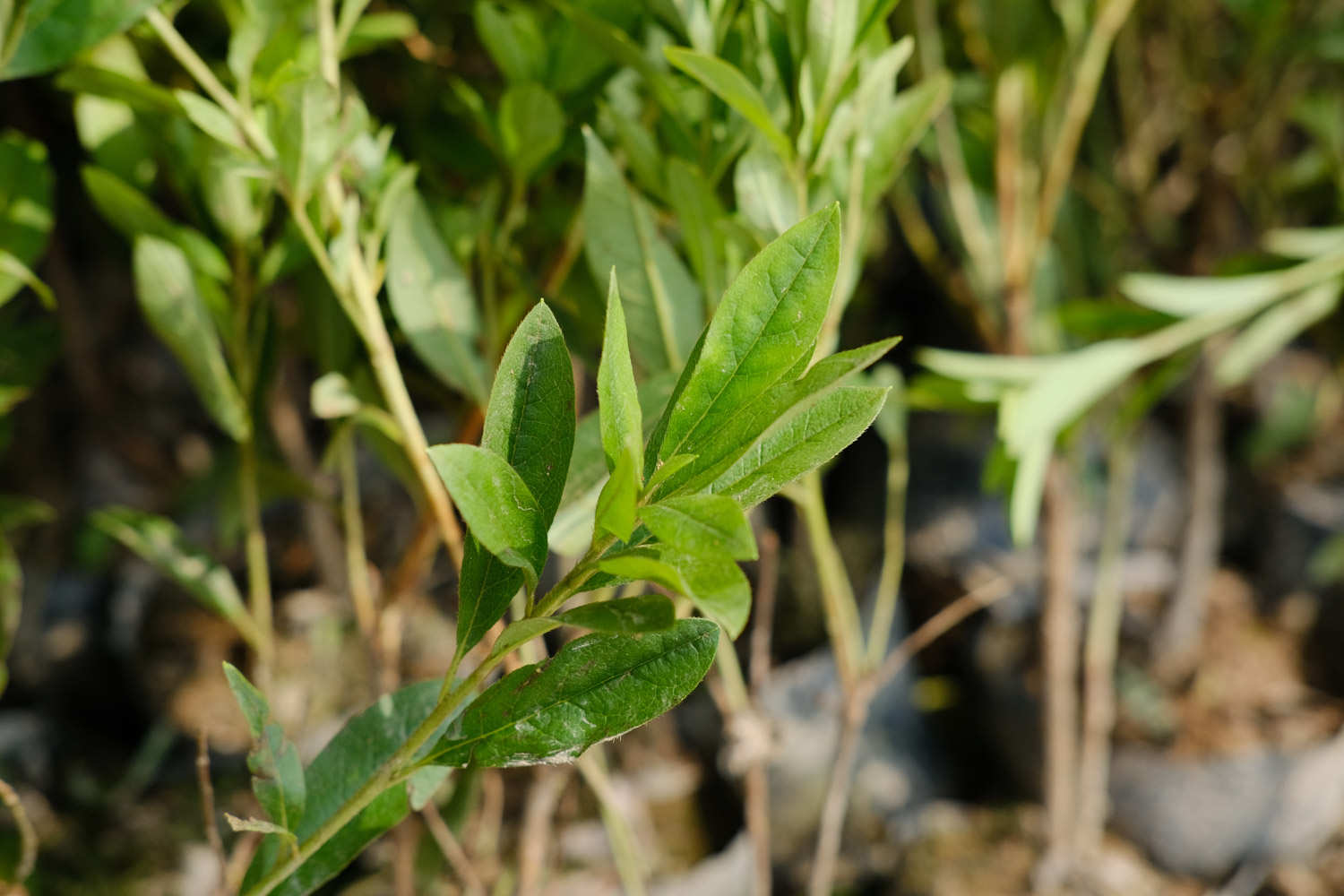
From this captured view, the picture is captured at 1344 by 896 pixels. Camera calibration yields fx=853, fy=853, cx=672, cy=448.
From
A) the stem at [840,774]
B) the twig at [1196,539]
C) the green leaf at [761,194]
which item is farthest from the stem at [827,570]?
the twig at [1196,539]

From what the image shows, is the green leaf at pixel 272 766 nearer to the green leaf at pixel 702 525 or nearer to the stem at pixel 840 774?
the green leaf at pixel 702 525

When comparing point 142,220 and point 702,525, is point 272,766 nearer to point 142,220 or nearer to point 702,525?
point 702,525

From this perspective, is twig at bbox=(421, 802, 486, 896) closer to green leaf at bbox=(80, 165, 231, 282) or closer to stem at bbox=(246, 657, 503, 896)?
stem at bbox=(246, 657, 503, 896)

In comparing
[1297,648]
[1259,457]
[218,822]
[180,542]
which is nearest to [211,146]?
[180,542]

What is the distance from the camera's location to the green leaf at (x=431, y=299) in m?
0.41

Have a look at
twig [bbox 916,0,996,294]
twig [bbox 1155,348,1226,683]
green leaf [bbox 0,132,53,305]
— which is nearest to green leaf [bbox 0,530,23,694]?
green leaf [bbox 0,132,53,305]

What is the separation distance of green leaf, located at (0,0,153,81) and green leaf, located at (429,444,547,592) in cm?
26

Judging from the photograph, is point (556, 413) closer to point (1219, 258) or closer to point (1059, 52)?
point (1059, 52)

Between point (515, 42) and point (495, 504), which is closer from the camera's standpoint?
point (495, 504)

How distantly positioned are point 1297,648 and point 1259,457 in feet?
1.10

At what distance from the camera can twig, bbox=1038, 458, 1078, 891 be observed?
781 mm

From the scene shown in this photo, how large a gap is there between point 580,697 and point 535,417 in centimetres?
9

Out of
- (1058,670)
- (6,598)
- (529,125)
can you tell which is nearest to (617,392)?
(529,125)

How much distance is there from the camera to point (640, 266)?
15.6 inches
